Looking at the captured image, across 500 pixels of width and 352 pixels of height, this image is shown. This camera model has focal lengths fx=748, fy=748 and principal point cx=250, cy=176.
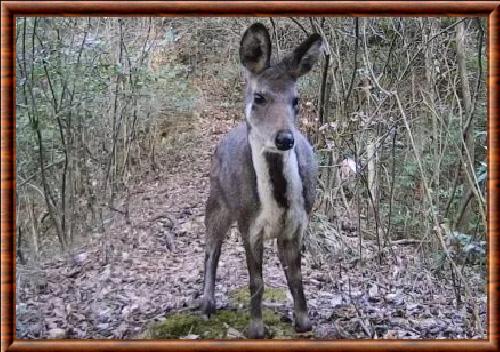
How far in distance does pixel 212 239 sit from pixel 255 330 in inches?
18.6

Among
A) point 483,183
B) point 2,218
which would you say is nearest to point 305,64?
point 483,183

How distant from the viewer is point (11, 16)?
9.11 ft

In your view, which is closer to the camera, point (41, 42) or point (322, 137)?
point (41, 42)

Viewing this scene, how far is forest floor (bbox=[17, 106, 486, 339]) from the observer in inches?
112

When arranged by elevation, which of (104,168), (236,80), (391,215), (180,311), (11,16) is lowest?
(180,311)

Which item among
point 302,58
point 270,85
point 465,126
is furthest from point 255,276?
point 465,126

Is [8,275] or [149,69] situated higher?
[149,69]

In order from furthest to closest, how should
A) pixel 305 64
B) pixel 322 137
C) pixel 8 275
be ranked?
pixel 322 137 < pixel 305 64 < pixel 8 275

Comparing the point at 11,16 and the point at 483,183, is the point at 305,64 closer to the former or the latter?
the point at 483,183

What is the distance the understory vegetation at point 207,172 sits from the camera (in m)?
2.88

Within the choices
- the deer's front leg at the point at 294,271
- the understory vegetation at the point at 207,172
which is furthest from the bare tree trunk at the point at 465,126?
the deer's front leg at the point at 294,271

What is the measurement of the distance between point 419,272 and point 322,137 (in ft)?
2.29

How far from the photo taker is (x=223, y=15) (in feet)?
9.16

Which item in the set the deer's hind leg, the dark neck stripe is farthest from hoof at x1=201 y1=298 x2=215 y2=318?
the dark neck stripe
